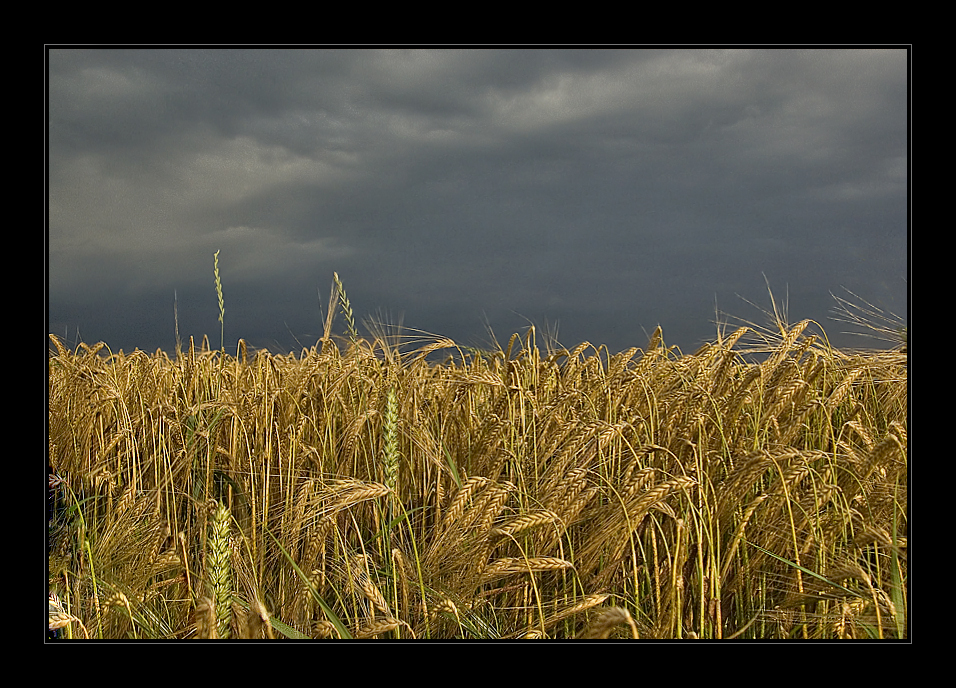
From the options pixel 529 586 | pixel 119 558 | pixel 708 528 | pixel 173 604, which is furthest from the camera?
pixel 119 558

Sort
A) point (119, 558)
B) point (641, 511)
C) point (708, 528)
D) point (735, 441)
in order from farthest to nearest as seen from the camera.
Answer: point (735, 441), point (119, 558), point (708, 528), point (641, 511)

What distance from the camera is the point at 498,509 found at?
1928 millimetres

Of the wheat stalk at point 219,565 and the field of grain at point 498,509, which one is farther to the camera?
the field of grain at point 498,509

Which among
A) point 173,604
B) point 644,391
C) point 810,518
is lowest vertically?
point 173,604

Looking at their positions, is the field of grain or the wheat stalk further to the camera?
the field of grain

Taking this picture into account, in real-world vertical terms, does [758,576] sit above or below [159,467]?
below

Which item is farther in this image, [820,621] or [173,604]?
[173,604]

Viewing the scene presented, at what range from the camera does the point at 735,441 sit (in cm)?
313

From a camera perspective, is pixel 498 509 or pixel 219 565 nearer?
pixel 219 565

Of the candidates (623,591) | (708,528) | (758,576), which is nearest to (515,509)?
(623,591)

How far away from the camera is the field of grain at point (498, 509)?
1.86 metres

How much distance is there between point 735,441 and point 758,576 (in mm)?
1030

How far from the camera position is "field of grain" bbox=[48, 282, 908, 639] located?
6.09 ft

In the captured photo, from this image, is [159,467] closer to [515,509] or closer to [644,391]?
[515,509]
